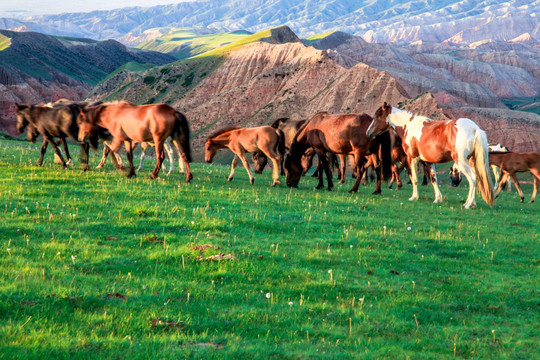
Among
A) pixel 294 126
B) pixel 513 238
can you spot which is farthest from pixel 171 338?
pixel 294 126

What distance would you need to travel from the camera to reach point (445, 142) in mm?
18281

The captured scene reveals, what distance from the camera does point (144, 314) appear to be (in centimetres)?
725

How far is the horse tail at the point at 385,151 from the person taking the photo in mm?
21812

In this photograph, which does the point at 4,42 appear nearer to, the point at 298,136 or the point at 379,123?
the point at 298,136

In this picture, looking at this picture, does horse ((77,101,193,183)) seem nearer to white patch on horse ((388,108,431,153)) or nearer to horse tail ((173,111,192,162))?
horse tail ((173,111,192,162))

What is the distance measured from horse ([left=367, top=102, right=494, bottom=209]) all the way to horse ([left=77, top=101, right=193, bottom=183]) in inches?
277

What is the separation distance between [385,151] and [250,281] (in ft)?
47.7

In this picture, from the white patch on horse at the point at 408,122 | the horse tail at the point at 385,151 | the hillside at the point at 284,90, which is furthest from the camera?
the hillside at the point at 284,90

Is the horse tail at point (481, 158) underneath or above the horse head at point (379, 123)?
underneath

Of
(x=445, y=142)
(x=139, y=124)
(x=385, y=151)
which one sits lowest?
(x=385, y=151)

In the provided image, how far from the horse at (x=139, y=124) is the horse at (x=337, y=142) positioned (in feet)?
16.3

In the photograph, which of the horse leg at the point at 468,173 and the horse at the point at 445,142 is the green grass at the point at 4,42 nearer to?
the horse at the point at 445,142

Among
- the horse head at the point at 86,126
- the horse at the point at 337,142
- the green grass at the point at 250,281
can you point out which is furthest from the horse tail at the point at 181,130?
the horse at the point at 337,142

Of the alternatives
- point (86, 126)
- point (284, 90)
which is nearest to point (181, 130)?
point (86, 126)
